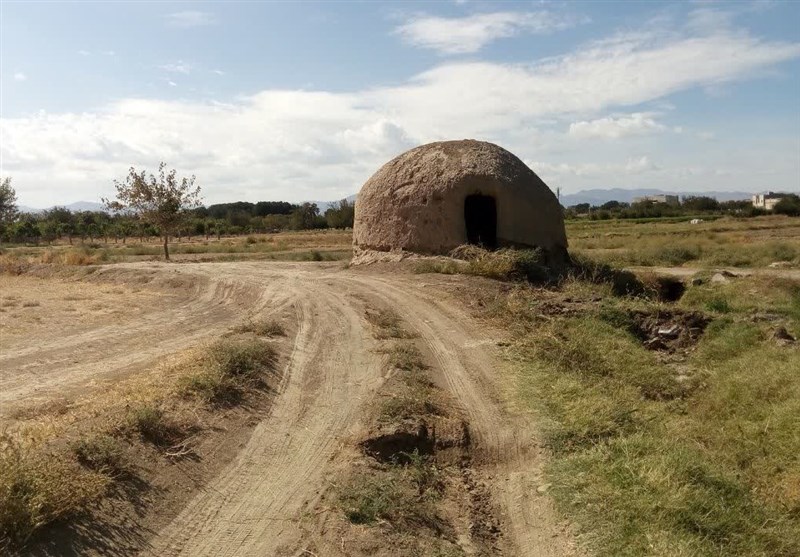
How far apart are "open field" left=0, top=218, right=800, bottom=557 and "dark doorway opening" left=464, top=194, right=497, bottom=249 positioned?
4.46m

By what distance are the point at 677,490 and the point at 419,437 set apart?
2.23 meters

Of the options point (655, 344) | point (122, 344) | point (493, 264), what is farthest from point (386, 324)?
point (655, 344)

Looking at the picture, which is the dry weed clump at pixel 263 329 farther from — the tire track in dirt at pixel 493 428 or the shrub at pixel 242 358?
the tire track in dirt at pixel 493 428

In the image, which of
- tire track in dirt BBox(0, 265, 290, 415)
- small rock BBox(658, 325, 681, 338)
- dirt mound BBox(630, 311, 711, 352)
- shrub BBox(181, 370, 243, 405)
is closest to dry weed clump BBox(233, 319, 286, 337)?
tire track in dirt BBox(0, 265, 290, 415)

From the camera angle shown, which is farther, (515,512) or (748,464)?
(748,464)

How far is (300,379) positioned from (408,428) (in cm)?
193

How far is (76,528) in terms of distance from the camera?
4336mm

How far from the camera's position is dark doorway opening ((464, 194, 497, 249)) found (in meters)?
16.7

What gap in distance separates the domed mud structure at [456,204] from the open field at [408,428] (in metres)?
3.30

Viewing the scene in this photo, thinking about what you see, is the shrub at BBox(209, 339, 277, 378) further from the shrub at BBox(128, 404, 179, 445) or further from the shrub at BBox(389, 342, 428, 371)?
the shrub at BBox(389, 342, 428, 371)

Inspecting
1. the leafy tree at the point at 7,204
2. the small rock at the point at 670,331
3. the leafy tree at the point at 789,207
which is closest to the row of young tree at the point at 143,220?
the leafy tree at the point at 7,204

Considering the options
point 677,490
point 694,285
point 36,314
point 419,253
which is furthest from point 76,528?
point 694,285

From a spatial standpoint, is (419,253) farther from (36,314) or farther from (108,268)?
(108,268)

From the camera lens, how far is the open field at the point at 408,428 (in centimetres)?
475
